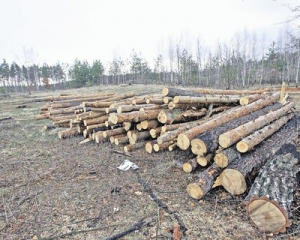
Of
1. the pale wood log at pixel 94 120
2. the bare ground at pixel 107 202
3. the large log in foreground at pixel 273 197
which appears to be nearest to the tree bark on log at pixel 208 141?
the bare ground at pixel 107 202

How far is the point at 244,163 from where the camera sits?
3855 mm

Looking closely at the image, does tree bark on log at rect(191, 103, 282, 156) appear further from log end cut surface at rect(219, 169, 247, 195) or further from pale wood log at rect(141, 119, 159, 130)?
pale wood log at rect(141, 119, 159, 130)

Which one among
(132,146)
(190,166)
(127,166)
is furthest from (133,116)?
(190,166)

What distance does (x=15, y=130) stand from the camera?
31.2 ft

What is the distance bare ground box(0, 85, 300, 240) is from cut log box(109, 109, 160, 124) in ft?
3.32

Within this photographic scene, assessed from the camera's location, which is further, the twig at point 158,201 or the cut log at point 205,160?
the cut log at point 205,160

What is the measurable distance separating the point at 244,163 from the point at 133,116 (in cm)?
325

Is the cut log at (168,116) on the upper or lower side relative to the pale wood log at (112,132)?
upper

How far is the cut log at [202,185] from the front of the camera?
3.62 meters

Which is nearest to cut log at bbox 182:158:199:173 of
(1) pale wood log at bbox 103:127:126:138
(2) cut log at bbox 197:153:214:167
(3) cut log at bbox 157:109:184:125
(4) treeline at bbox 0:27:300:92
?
(2) cut log at bbox 197:153:214:167

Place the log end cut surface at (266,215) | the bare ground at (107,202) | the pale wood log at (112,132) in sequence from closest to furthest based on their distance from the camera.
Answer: the log end cut surface at (266,215)
the bare ground at (107,202)
the pale wood log at (112,132)

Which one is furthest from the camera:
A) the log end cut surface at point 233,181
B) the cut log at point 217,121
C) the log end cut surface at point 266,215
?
the cut log at point 217,121

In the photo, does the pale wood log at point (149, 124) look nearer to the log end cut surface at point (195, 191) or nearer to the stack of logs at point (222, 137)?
the stack of logs at point (222, 137)

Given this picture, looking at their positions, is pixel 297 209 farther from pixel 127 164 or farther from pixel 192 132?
pixel 127 164
